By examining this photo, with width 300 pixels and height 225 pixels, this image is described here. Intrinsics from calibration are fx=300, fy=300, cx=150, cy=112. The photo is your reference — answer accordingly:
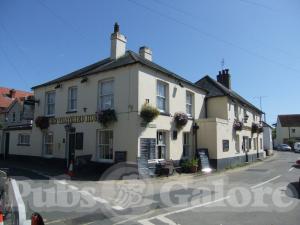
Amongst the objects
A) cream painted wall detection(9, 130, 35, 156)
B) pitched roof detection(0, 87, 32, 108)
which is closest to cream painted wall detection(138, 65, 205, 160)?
cream painted wall detection(9, 130, 35, 156)

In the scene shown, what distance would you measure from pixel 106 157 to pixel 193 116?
744 centimetres

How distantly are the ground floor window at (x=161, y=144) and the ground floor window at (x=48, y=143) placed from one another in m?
7.86

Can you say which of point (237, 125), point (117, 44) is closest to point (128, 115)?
point (117, 44)

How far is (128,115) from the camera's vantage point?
52.1 feet

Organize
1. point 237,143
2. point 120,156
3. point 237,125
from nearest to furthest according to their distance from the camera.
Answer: point 120,156, point 237,125, point 237,143

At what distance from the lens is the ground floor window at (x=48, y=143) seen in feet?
68.0

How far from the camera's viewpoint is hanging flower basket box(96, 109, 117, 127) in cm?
1627

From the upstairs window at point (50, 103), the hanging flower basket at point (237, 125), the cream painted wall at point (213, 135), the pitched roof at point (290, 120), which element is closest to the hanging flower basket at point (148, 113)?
the cream painted wall at point (213, 135)

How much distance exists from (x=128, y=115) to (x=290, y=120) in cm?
6861

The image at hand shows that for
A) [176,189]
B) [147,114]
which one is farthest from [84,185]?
[147,114]

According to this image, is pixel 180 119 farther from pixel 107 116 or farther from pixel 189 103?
pixel 107 116

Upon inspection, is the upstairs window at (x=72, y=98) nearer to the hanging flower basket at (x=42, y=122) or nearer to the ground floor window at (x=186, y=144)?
the hanging flower basket at (x=42, y=122)

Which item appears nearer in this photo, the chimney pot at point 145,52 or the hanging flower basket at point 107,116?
the hanging flower basket at point 107,116

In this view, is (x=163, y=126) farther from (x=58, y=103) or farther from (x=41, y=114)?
(x=41, y=114)
